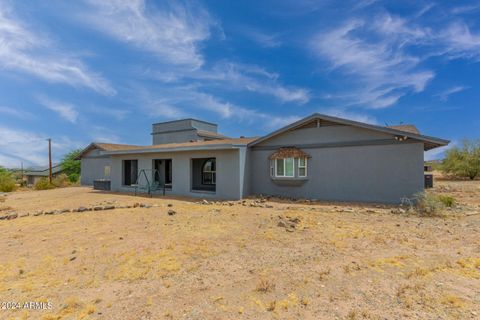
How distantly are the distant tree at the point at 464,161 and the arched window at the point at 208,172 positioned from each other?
29072mm

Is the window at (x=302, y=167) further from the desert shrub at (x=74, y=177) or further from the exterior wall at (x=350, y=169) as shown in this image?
the desert shrub at (x=74, y=177)

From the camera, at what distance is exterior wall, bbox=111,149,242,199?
1345cm

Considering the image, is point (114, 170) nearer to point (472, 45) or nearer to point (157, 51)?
point (157, 51)

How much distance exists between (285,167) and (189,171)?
18.2 feet

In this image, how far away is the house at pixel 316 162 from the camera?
35.5 ft

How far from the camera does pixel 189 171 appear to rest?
1505 cm

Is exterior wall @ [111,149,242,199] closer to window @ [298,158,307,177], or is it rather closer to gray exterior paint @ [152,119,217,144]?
window @ [298,158,307,177]

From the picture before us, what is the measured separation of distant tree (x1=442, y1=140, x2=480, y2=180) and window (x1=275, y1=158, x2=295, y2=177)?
90.9 feet

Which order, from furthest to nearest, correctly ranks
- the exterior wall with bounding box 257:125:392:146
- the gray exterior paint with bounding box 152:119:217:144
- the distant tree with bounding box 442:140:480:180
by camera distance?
the gray exterior paint with bounding box 152:119:217:144, the distant tree with bounding box 442:140:480:180, the exterior wall with bounding box 257:125:392:146

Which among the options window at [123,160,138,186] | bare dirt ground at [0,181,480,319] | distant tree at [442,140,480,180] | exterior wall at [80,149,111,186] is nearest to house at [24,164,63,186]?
exterior wall at [80,149,111,186]

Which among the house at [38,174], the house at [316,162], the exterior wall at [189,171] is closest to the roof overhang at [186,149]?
the house at [316,162]

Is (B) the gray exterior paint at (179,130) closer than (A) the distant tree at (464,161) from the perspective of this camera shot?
No

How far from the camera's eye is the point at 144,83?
16.3 meters

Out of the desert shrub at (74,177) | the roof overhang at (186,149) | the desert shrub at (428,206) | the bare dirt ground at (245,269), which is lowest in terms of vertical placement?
the bare dirt ground at (245,269)
